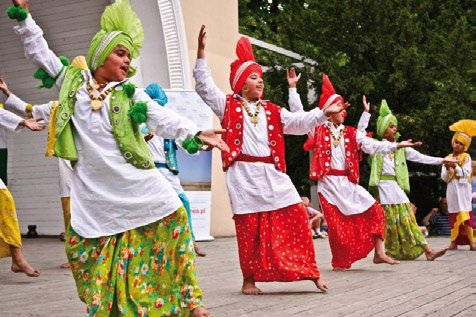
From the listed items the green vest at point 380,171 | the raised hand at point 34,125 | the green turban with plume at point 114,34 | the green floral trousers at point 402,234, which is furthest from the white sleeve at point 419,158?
the green turban with plume at point 114,34

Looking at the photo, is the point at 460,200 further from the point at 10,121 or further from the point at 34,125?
the point at 34,125

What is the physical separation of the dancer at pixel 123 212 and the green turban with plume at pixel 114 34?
215mm

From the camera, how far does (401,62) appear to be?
18.2m

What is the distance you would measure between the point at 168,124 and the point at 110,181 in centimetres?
42

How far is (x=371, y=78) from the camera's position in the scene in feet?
61.4

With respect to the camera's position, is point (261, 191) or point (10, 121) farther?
point (10, 121)

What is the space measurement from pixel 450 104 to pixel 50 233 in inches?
342

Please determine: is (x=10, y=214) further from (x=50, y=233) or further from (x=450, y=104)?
(x=450, y=104)

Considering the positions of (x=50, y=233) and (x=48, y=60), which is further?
(x=50, y=233)

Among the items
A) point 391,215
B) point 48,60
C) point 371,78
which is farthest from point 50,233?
point 48,60

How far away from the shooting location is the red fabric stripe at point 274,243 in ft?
21.2

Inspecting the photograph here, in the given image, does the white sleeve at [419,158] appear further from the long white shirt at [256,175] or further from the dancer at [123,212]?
the dancer at [123,212]

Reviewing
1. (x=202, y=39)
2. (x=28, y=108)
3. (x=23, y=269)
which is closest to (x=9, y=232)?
(x=23, y=269)

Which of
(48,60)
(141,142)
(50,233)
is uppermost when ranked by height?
(48,60)
